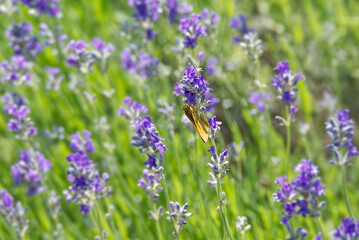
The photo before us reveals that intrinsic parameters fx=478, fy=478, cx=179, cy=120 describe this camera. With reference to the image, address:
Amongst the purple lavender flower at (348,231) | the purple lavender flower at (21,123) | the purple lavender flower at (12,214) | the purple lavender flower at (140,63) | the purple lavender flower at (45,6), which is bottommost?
the purple lavender flower at (348,231)

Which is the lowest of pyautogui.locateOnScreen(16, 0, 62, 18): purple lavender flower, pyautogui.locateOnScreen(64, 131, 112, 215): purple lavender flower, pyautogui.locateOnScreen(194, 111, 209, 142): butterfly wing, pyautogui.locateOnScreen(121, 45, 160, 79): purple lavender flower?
pyautogui.locateOnScreen(194, 111, 209, 142): butterfly wing

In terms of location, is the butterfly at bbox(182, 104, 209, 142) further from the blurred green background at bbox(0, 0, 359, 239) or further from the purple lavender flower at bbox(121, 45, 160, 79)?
the purple lavender flower at bbox(121, 45, 160, 79)

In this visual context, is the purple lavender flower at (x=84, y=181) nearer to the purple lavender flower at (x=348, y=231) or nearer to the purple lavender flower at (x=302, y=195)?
the purple lavender flower at (x=302, y=195)

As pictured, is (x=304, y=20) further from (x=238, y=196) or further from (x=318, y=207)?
(x=318, y=207)

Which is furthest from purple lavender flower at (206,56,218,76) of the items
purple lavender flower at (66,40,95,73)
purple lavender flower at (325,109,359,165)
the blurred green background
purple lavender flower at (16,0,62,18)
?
purple lavender flower at (325,109,359,165)

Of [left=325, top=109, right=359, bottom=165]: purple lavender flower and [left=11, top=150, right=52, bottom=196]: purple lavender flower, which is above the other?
[left=11, top=150, right=52, bottom=196]: purple lavender flower

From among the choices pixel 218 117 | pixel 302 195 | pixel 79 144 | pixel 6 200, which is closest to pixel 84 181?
pixel 79 144

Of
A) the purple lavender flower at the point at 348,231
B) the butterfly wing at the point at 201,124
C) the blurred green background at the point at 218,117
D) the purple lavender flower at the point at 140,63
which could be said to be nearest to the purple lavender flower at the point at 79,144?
the blurred green background at the point at 218,117
